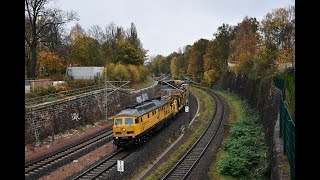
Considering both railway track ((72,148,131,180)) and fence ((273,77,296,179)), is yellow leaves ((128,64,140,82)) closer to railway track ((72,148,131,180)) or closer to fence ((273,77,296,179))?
railway track ((72,148,131,180))

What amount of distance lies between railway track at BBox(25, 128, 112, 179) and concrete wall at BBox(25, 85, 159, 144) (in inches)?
119

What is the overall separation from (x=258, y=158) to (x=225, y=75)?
53778 millimetres

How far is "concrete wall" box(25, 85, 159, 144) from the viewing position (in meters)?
26.4

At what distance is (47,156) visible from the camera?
22203mm

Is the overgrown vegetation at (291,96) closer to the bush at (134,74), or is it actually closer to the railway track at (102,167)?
the railway track at (102,167)

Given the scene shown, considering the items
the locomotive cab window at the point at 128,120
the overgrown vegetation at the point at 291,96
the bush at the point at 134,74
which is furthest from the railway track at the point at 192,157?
the bush at the point at 134,74

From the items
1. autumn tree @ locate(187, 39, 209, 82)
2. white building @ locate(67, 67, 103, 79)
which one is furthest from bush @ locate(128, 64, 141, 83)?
autumn tree @ locate(187, 39, 209, 82)

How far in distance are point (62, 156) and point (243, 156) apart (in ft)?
36.0

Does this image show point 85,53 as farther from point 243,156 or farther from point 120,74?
point 243,156

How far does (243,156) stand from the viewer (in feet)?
64.4

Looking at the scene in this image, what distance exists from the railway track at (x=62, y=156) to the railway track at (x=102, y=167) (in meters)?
2.10

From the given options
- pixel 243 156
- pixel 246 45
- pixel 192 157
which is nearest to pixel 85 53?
pixel 246 45
